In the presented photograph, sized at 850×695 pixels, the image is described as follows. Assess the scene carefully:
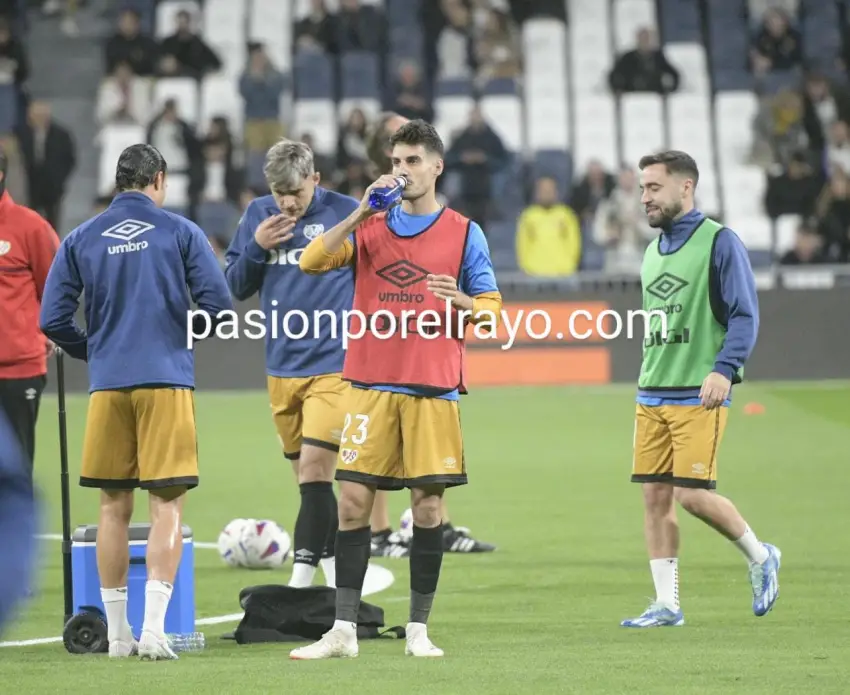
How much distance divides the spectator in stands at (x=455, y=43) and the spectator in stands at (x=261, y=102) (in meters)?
2.72

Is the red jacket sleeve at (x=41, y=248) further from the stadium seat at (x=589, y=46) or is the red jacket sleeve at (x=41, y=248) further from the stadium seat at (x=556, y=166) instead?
the stadium seat at (x=589, y=46)

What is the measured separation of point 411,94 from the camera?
25.3m

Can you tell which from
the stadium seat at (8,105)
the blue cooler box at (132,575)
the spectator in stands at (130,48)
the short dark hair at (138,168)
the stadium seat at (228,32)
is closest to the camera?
the short dark hair at (138,168)

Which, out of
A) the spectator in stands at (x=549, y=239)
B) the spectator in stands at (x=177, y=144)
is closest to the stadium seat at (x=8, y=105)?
the spectator in stands at (x=177, y=144)

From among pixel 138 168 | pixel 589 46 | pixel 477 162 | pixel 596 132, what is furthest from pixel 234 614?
pixel 589 46

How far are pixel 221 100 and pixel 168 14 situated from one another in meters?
2.04

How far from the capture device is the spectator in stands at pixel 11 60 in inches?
1057

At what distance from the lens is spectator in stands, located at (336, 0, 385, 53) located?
27281 millimetres

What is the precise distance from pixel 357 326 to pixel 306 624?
1.38 m

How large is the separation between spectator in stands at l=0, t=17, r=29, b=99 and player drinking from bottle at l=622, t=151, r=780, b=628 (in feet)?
66.9

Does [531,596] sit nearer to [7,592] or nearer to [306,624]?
[306,624]

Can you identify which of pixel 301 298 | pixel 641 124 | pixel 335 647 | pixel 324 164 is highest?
pixel 641 124

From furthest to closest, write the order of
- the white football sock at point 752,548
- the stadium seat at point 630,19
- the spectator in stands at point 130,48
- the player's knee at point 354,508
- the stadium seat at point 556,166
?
the stadium seat at point 630,19 → the spectator in stands at point 130,48 → the stadium seat at point 556,166 → the white football sock at point 752,548 → the player's knee at point 354,508

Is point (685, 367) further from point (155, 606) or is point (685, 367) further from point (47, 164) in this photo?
point (47, 164)
